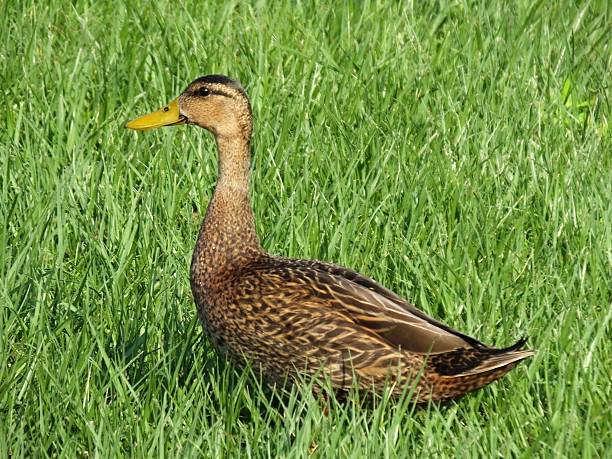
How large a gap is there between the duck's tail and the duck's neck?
83cm

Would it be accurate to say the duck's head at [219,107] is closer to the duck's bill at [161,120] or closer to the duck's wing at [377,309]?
the duck's bill at [161,120]

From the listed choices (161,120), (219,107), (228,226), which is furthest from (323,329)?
(161,120)

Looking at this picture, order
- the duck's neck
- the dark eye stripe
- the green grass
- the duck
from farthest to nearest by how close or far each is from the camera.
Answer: the dark eye stripe, the duck's neck, the duck, the green grass

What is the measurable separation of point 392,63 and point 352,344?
8.80 ft

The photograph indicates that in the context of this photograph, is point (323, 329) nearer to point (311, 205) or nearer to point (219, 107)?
point (219, 107)

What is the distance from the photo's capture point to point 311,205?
533 cm

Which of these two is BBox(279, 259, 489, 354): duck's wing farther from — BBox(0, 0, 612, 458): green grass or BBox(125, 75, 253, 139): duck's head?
BBox(125, 75, 253, 139): duck's head

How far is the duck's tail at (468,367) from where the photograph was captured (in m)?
4.03

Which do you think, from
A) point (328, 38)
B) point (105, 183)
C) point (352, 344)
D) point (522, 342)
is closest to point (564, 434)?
point (522, 342)

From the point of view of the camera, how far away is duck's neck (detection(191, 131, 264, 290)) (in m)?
4.47

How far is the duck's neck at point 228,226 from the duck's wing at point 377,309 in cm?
18

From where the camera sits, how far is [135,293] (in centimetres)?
475

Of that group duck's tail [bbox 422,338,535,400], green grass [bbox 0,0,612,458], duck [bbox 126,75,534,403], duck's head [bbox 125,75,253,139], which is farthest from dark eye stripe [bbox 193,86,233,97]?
duck's tail [bbox 422,338,535,400]

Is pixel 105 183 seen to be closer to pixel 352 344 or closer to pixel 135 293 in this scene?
pixel 135 293
